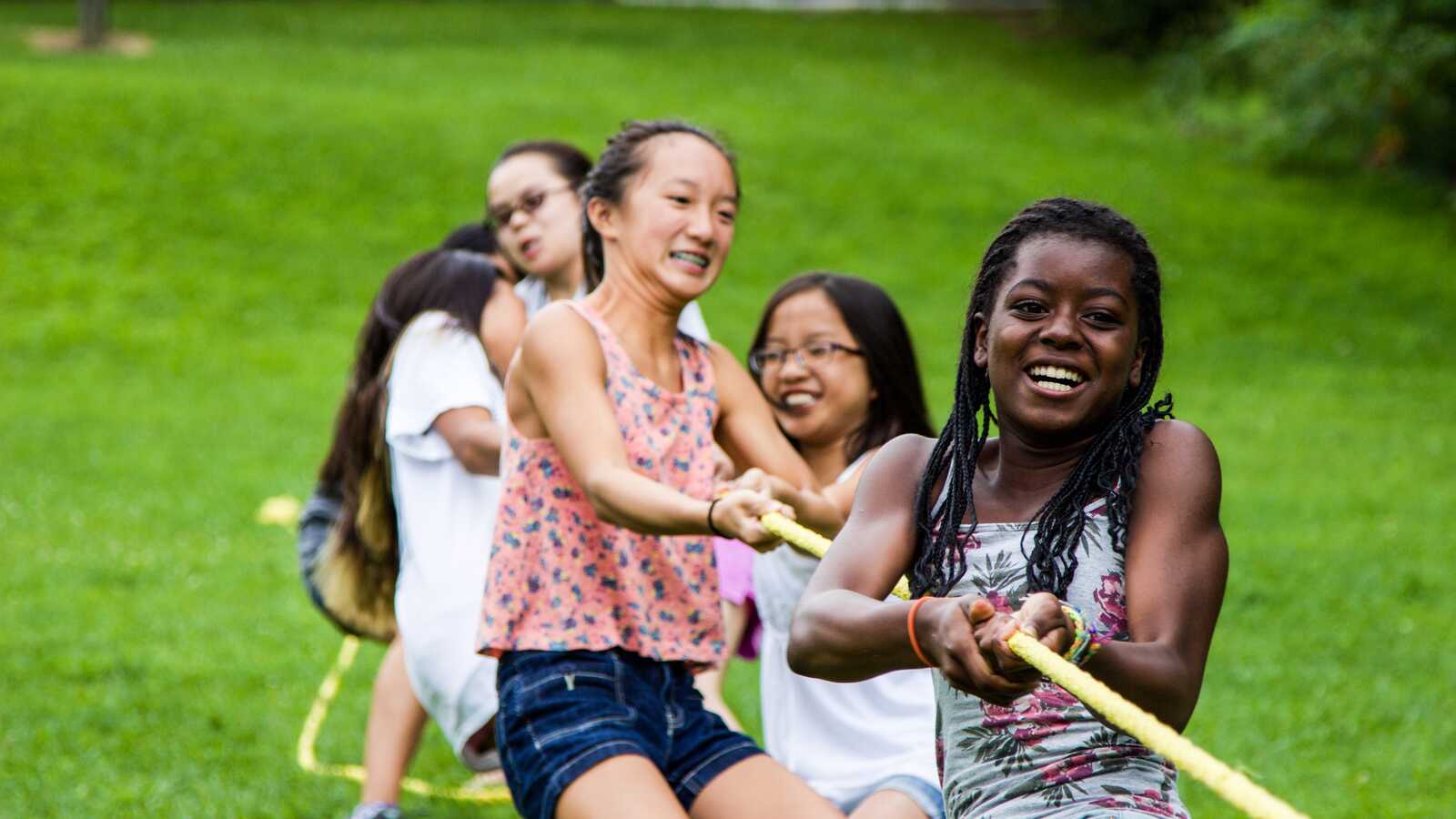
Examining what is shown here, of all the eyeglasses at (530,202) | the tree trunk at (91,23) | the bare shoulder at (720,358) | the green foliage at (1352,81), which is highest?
the green foliage at (1352,81)

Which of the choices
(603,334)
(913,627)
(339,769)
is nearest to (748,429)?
(603,334)

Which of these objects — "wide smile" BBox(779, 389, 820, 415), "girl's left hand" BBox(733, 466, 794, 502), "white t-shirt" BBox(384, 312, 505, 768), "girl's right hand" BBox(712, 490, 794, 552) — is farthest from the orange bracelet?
"white t-shirt" BBox(384, 312, 505, 768)

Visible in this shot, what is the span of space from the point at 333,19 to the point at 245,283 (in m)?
14.6

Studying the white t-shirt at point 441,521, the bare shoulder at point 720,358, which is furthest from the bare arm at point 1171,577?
the white t-shirt at point 441,521

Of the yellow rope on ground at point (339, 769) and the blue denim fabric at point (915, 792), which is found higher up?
the blue denim fabric at point (915, 792)

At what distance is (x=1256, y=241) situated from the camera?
17.5 m

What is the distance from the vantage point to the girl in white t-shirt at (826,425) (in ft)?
12.4

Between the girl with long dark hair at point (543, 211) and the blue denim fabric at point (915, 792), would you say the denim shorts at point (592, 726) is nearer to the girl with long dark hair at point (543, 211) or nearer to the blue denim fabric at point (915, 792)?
the blue denim fabric at point (915, 792)

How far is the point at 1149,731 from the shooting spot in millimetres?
1865

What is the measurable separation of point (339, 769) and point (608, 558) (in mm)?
2699

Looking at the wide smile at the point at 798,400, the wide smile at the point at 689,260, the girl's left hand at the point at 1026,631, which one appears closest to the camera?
the girl's left hand at the point at 1026,631

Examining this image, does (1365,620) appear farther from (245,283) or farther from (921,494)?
(245,283)

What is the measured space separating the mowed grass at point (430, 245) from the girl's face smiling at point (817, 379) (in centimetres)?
193

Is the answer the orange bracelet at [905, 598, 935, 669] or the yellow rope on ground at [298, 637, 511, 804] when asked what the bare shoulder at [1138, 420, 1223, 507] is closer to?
the orange bracelet at [905, 598, 935, 669]
